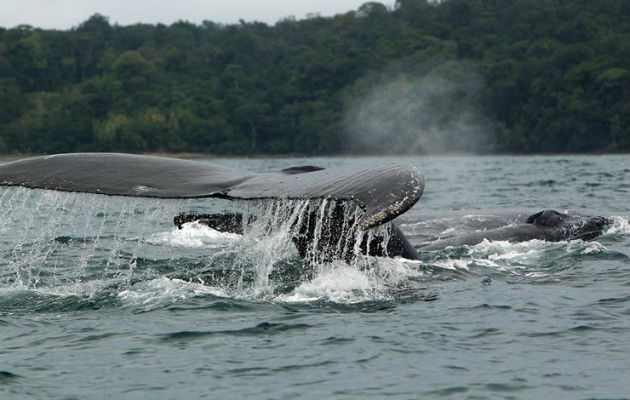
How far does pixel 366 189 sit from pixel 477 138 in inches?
2779

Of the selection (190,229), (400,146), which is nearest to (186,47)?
(400,146)

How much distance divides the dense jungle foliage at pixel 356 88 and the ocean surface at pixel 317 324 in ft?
199

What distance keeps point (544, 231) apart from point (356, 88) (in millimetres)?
76927

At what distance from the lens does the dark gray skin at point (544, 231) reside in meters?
9.34

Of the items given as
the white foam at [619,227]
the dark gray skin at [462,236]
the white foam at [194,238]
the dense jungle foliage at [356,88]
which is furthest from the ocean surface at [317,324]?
the dense jungle foliage at [356,88]

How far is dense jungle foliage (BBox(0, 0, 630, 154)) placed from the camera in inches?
2884

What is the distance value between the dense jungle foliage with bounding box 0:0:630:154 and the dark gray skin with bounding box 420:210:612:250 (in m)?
59.2

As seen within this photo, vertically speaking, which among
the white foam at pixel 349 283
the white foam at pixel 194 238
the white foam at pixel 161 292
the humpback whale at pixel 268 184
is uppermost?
the humpback whale at pixel 268 184

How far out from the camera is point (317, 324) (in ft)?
20.6

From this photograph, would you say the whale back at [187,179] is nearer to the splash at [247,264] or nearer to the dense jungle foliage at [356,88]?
the splash at [247,264]

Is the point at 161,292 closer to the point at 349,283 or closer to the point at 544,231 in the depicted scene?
the point at 349,283

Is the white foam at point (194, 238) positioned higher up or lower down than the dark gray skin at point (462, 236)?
lower down

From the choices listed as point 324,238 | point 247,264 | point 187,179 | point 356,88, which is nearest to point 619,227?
point 247,264

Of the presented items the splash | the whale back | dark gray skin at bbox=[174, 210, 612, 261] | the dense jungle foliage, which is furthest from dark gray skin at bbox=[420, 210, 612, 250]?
the dense jungle foliage
